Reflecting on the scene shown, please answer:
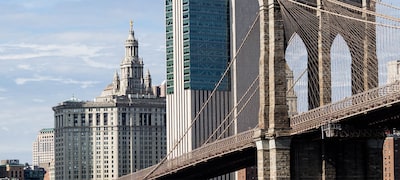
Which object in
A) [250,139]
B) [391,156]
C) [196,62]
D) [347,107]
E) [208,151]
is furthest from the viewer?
[391,156]

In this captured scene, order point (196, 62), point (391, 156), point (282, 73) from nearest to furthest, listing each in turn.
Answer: point (282, 73)
point (196, 62)
point (391, 156)

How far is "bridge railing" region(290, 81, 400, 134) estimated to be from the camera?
222 feet

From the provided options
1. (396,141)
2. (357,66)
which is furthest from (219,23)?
(357,66)

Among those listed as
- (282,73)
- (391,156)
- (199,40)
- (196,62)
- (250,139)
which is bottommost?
(250,139)

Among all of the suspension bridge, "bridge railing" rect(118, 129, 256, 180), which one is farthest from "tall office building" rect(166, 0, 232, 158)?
the suspension bridge

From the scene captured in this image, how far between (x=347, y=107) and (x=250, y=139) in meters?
12.5

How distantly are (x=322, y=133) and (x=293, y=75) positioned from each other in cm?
1324

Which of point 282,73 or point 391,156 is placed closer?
Answer: point 282,73

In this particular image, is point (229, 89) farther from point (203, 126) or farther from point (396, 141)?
point (396, 141)

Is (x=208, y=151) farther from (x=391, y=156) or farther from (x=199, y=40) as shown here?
(x=391, y=156)

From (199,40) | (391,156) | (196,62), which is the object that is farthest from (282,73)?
(391,156)

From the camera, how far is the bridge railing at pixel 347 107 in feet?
222

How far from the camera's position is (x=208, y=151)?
93.0m

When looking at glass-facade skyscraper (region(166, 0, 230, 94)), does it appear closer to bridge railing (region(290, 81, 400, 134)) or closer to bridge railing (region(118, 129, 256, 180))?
bridge railing (region(118, 129, 256, 180))
